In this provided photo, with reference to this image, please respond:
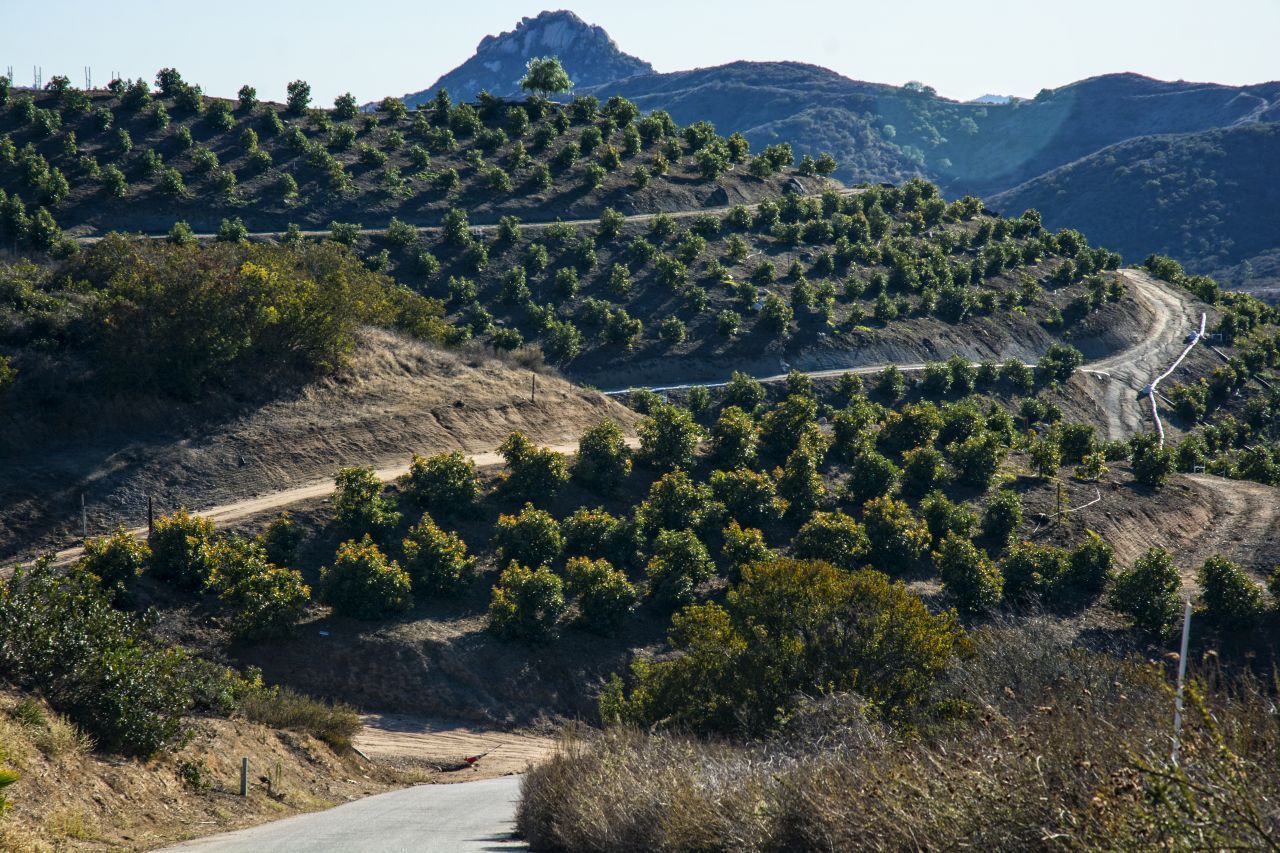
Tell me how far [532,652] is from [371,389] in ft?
51.6

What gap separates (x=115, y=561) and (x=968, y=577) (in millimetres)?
26042

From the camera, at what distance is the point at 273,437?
3997cm

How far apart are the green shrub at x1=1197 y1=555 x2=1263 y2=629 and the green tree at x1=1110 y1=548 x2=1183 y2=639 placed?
1.01 metres

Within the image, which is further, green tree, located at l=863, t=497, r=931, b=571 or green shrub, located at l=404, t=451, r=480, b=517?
green tree, located at l=863, t=497, r=931, b=571

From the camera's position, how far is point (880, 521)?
39.1 metres

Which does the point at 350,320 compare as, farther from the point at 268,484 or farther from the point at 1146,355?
the point at 1146,355

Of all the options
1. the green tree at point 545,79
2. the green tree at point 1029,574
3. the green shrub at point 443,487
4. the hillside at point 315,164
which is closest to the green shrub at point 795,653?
the green shrub at point 443,487

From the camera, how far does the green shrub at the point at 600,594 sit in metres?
34.2

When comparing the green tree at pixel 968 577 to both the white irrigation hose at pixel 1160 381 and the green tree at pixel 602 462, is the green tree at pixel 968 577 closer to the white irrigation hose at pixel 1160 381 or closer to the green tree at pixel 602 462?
the green tree at pixel 602 462

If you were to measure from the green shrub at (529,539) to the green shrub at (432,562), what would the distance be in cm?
175

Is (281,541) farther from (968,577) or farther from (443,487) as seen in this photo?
(968,577)

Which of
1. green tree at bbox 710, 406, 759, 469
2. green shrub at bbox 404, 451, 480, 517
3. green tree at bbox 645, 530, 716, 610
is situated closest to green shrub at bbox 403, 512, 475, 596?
green shrub at bbox 404, 451, 480, 517

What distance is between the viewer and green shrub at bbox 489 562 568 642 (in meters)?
33.2

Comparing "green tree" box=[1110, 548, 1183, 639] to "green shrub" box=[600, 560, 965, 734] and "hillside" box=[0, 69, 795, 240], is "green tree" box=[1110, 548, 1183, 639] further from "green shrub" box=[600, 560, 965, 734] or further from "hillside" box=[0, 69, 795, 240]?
"hillside" box=[0, 69, 795, 240]
